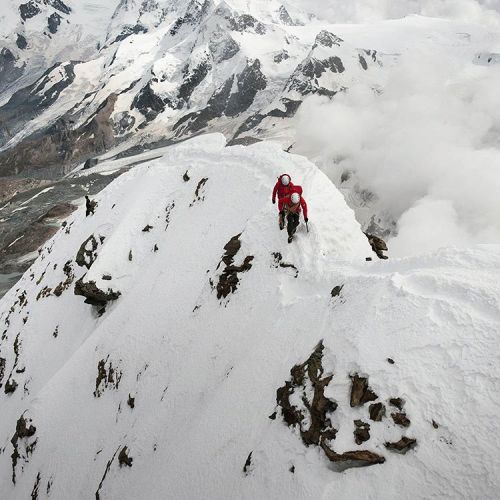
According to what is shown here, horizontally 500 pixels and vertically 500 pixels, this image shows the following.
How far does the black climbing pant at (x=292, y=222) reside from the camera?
16812 millimetres

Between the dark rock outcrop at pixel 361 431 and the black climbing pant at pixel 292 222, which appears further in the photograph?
the black climbing pant at pixel 292 222

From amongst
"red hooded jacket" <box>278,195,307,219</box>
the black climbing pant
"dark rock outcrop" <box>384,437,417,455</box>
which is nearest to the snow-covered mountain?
"dark rock outcrop" <box>384,437,417,455</box>

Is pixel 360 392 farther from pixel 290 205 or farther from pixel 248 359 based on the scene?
pixel 290 205

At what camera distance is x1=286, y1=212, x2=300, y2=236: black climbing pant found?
1681 cm

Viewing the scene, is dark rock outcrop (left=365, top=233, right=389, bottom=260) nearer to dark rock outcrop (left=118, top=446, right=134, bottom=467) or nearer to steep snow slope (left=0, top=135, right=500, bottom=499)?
steep snow slope (left=0, top=135, right=500, bottom=499)

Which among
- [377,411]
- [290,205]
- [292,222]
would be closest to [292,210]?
[290,205]

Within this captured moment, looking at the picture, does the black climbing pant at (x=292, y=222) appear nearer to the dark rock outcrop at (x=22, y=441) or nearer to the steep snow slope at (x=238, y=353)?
the steep snow slope at (x=238, y=353)

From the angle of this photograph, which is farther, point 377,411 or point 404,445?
point 377,411

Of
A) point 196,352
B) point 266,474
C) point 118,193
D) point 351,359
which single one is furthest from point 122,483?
point 118,193

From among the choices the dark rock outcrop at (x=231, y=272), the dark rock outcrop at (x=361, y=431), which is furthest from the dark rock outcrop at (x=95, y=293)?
the dark rock outcrop at (x=361, y=431)

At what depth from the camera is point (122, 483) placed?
1520cm

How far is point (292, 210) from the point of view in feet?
54.4

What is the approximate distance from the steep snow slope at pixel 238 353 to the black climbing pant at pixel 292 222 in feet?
1.69

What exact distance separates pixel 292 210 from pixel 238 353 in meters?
A: 6.14
